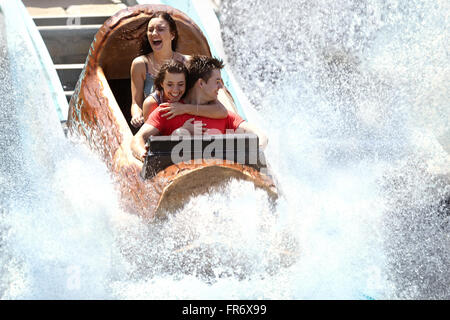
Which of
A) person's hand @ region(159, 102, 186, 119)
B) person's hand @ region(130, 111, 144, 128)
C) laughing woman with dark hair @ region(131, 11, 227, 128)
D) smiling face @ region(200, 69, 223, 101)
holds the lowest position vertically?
person's hand @ region(130, 111, 144, 128)

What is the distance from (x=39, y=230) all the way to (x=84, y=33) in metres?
3.20

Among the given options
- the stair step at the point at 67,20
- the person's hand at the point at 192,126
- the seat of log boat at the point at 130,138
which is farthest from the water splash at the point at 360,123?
the stair step at the point at 67,20

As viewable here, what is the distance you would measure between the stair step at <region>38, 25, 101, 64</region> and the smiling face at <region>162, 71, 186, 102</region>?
3033 millimetres

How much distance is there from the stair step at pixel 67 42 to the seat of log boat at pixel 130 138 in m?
1.69

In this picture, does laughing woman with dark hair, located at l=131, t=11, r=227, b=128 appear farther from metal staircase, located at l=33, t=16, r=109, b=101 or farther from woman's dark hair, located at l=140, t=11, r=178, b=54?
metal staircase, located at l=33, t=16, r=109, b=101

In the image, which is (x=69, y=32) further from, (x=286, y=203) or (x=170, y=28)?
(x=286, y=203)

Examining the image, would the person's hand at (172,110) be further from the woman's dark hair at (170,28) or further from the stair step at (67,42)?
the stair step at (67,42)

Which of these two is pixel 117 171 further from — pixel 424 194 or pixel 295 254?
pixel 424 194

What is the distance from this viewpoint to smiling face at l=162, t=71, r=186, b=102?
109 inches

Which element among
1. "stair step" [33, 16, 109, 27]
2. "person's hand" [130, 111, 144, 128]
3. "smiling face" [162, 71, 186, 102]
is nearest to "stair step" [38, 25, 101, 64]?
"stair step" [33, 16, 109, 27]

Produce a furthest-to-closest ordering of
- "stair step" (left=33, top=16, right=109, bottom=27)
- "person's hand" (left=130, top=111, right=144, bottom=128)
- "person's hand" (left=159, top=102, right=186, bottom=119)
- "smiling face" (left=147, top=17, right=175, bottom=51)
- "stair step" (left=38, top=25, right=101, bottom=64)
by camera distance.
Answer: "stair step" (left=33, top=16, right=109, bottom=27), "stair step" (left=38, top=25, right=101, bottom=64), "smiling face" (left=147, top=17, right=175, bottom=51), "person's hand" (left=130, top=111, right=144, bottom=128), "person's hand" (left=159, top=102, right=186, bottom=119)

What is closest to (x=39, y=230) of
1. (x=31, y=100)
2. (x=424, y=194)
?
(x=31, y=100)

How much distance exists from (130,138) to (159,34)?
0.79 metres

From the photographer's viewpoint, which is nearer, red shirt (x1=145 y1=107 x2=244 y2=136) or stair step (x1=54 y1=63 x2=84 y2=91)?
red shirt (x1=145 y1=107 x2=244 y2=136)
